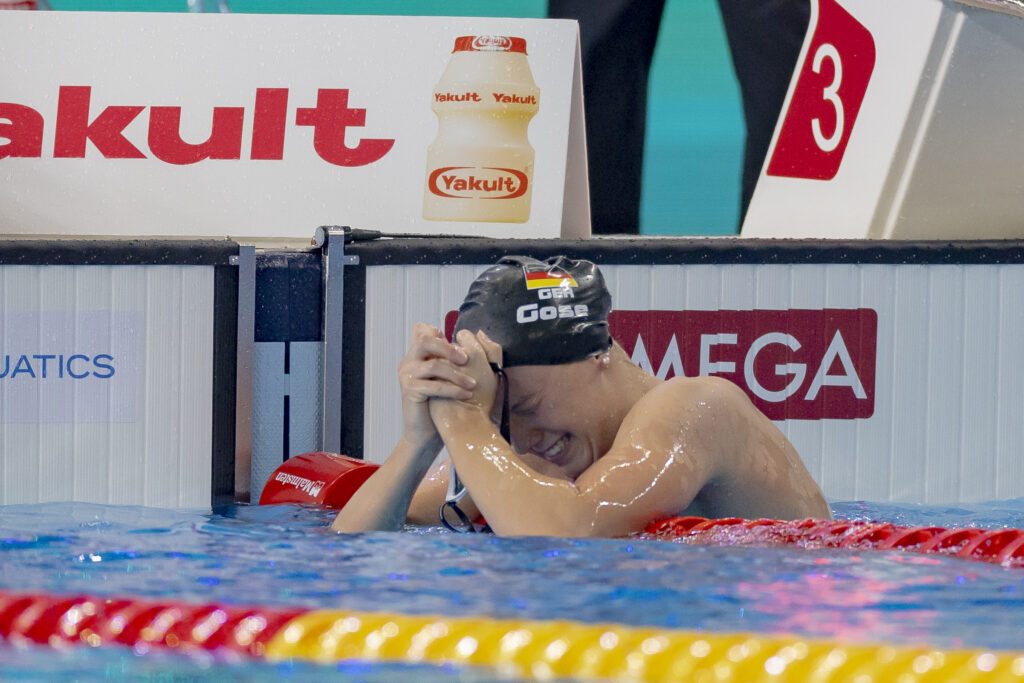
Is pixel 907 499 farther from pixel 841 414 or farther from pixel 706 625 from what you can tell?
pixel 706 625

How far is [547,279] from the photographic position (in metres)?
2.47

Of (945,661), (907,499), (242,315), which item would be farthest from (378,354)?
(945,661)

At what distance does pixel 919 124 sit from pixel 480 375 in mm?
1902

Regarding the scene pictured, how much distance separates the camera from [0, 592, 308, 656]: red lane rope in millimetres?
1806

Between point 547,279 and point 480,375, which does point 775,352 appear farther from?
point 480,375

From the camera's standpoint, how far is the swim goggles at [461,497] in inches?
95.6

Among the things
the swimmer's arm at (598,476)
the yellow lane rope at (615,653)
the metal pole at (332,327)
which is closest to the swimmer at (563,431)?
the swimmer's arm at (598,476)

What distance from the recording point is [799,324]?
3.69 meters

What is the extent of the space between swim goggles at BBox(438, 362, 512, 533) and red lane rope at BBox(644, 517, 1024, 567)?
1.02 ft

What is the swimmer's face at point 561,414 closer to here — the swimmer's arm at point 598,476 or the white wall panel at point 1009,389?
the swimmer's arm at point 598,476

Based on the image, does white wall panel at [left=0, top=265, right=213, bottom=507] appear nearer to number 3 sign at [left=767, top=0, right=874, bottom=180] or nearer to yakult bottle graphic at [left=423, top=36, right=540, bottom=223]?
yakult bottle graphic at [left=423, top=36, right=540, bottom=223]

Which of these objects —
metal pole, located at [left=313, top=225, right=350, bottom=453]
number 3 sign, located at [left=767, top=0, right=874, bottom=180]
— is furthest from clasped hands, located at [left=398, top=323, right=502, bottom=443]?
number 3 sign, located at [left=767, top=0, right=874, bottom=180]

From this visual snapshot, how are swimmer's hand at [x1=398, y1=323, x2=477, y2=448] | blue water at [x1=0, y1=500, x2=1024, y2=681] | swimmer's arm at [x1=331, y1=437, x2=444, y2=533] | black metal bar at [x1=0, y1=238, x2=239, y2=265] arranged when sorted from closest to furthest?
blue water at [x1=0, y1=500, x2=1024, y2=681] → swimmer's hand at [x1=398, y1=323, x2=477, y2=448] → swimmer's arm at [x1=331, y1=437, x2=444, y2=533] → black metal bar at [x1=0, y1=238, x2=239, y2=265]

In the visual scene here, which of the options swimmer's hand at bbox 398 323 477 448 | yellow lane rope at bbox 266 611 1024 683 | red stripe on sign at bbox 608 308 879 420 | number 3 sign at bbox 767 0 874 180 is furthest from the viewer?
number 3 sign at bbox 767 0 874 180
